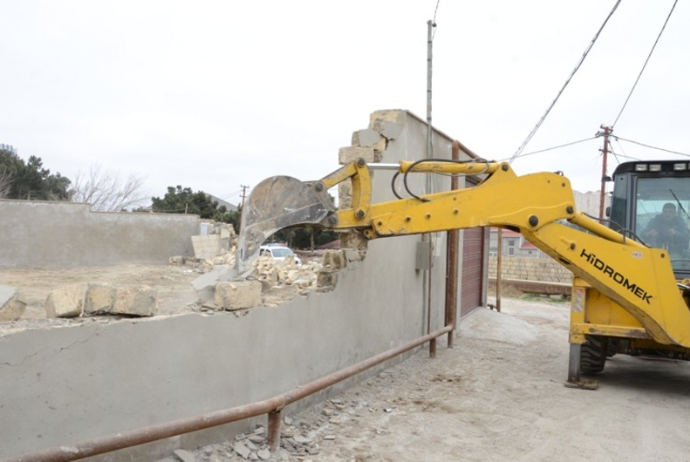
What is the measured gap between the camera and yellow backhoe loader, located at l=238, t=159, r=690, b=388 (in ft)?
18.9

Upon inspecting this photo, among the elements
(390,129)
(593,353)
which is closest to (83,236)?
(390,129)

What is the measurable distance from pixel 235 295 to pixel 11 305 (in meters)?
1.70

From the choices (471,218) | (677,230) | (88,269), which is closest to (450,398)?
(471,218)

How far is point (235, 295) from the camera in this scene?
498 cm

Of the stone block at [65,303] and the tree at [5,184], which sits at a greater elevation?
the tree at [5,184]

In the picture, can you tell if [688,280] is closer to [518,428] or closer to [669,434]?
[669,434]

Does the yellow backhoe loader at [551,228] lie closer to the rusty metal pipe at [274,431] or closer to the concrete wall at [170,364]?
the concrete wall at [170,364]

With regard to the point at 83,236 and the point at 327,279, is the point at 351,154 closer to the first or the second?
the point at 327,279

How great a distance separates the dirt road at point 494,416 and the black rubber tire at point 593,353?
1.05 feet

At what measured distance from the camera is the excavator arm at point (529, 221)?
20.4ft

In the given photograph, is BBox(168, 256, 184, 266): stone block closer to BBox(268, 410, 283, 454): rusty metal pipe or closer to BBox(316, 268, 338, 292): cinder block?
BBox(316, 268, 338, 292): cinder block

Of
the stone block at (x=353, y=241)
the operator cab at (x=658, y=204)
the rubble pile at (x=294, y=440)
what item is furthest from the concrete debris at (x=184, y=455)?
the operator cab at (x=658, y=204)

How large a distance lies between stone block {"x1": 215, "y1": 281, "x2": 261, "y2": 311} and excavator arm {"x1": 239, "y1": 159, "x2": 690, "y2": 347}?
35.0 inches

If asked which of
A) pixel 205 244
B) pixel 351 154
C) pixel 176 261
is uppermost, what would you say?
pixel 351 154
